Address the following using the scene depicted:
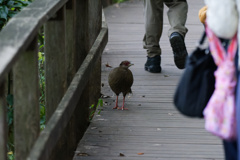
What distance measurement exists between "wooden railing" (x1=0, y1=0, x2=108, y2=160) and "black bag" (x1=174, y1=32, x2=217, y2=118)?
752 millimetres

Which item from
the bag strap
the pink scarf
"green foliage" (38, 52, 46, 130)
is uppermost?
the bag strap

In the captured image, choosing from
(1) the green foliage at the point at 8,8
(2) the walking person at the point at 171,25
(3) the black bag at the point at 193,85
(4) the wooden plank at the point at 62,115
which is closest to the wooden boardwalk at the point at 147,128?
(2) the walking person at the point at 171,25

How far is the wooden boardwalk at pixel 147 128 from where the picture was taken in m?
4.86

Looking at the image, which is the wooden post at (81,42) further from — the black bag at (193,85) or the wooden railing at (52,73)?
the black bag at (193,85)

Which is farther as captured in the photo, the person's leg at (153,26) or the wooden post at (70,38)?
the person's leg at (153,26)

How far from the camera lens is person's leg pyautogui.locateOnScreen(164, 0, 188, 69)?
21.7ft

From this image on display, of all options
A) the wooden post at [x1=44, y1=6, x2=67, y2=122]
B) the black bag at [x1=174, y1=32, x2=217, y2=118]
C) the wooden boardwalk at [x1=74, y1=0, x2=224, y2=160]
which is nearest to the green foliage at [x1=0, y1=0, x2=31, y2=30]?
the wooden post at [x1=44, y1=6, x2=67, y2=122]

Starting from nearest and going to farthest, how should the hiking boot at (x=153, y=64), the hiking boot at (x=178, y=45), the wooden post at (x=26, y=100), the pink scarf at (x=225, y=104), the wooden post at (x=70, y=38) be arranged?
the pink scarf at (x=225, y=104) → the wooden post at (x=26, y=100) → the wooden post at (x=70, y=38) → the hiking boot at (x=178, y=45) → the hiking boot at (x=153, y=64)

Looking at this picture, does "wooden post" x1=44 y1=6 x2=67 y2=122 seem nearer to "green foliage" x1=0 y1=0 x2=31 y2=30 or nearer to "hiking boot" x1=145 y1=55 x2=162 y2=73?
"green foliage" x1=0 y1=0 x2=31 y2=30

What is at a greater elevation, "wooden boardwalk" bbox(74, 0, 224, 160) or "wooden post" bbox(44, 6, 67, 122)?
"wooden post" bbox(44, 6, 67, 122)

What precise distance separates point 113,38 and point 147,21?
258cm

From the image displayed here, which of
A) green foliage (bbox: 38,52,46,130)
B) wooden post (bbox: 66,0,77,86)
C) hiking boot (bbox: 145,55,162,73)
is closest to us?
wooden post (bbox: 66,0,77,86)

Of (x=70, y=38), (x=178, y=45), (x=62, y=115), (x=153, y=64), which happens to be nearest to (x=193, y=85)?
(x=62, y=115)

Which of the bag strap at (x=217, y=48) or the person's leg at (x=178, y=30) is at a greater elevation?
the bag strap at (x=217, y=48)
